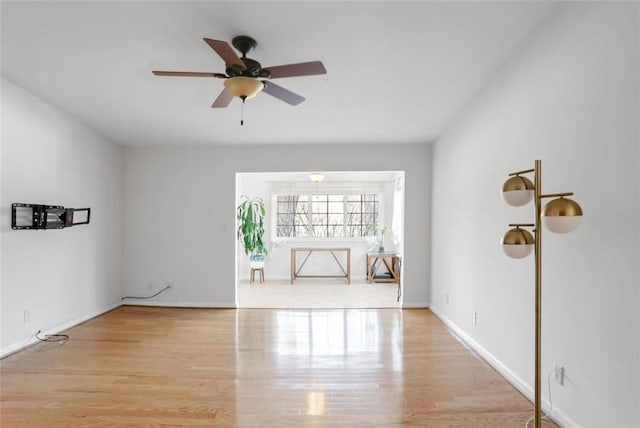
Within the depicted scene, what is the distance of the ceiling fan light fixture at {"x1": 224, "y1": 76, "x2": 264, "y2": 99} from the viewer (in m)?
2.28

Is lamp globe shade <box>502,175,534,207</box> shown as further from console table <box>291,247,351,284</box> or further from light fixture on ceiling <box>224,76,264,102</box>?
console table <box>291,247,351,284</box>

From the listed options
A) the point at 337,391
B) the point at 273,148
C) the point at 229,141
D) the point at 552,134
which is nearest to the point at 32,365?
the point at 337,391

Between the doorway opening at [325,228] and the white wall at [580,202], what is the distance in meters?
4.01

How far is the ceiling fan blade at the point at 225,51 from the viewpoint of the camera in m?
1.89

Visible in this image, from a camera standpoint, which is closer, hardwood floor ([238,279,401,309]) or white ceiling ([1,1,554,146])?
white ceiling ([1,1,554,146])

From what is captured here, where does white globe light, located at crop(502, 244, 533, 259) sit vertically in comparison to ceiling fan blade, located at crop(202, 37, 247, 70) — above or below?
below

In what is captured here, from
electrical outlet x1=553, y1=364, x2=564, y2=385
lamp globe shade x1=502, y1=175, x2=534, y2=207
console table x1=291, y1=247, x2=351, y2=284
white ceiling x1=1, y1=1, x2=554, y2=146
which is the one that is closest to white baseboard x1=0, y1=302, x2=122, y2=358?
white ceiling x1=1, y1=1, x2=554, y2=146

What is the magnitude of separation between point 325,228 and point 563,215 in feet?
19.9

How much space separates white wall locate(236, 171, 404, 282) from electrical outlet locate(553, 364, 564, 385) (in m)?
5.13

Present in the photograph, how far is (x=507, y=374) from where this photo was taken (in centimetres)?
266

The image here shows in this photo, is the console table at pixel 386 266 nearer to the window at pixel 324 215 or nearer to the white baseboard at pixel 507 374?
the window at pixel 324 215

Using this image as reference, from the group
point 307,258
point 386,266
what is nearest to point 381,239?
point 386,266

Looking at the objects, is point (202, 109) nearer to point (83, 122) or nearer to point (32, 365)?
point (83, 122)

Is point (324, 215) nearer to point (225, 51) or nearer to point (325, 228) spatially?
point (325, 228)
